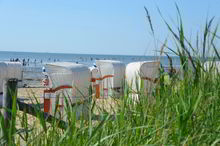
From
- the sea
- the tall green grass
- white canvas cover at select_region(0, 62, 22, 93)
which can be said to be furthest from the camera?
white canvas cover at select_region(0, 62, 22, 93)

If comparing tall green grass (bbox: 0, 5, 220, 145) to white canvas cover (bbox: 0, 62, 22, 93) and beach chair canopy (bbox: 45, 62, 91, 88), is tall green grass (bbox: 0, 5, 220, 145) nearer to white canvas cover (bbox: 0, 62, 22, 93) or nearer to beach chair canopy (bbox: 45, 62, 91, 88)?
beach chair canopy (bbox: 45, 62, 91, 88)

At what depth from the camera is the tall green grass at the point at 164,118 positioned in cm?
178

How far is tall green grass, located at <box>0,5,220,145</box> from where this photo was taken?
5.85 ft

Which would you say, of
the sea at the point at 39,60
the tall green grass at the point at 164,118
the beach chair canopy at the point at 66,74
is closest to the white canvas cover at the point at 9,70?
the sea at the point at 39,60

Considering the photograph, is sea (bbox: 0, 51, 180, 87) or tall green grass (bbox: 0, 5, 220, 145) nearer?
tall green grass (bbox: 0, 5, 220, 145)

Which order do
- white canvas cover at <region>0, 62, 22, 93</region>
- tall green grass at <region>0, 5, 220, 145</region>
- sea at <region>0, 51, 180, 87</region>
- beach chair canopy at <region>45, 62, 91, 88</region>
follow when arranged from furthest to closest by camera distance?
white canvas cover at <region>0, 62, 22, 93</region> → beach chair canopy at <region>45, 62, 91, 88</region> → sea at <region>0, 51, 180, 87</region> → tall green grass at <region>0, 5, 220, 145</region>

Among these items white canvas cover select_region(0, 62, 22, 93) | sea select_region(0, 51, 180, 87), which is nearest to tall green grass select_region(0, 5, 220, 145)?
sea select_region(0, 51, 180, 87)

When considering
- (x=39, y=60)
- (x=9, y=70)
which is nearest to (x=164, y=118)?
(x=9, y=70)

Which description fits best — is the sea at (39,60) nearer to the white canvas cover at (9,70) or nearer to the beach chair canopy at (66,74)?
the beach chair canopy at (66,74)

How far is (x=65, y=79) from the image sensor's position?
8734mm

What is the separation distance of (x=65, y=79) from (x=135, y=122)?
21.8ft

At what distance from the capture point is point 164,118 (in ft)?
6.69

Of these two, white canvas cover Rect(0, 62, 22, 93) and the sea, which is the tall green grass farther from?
white canvas cover Rect(0, 62, 22, 93)

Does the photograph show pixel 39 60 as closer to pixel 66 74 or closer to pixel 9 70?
pixel 9 70
